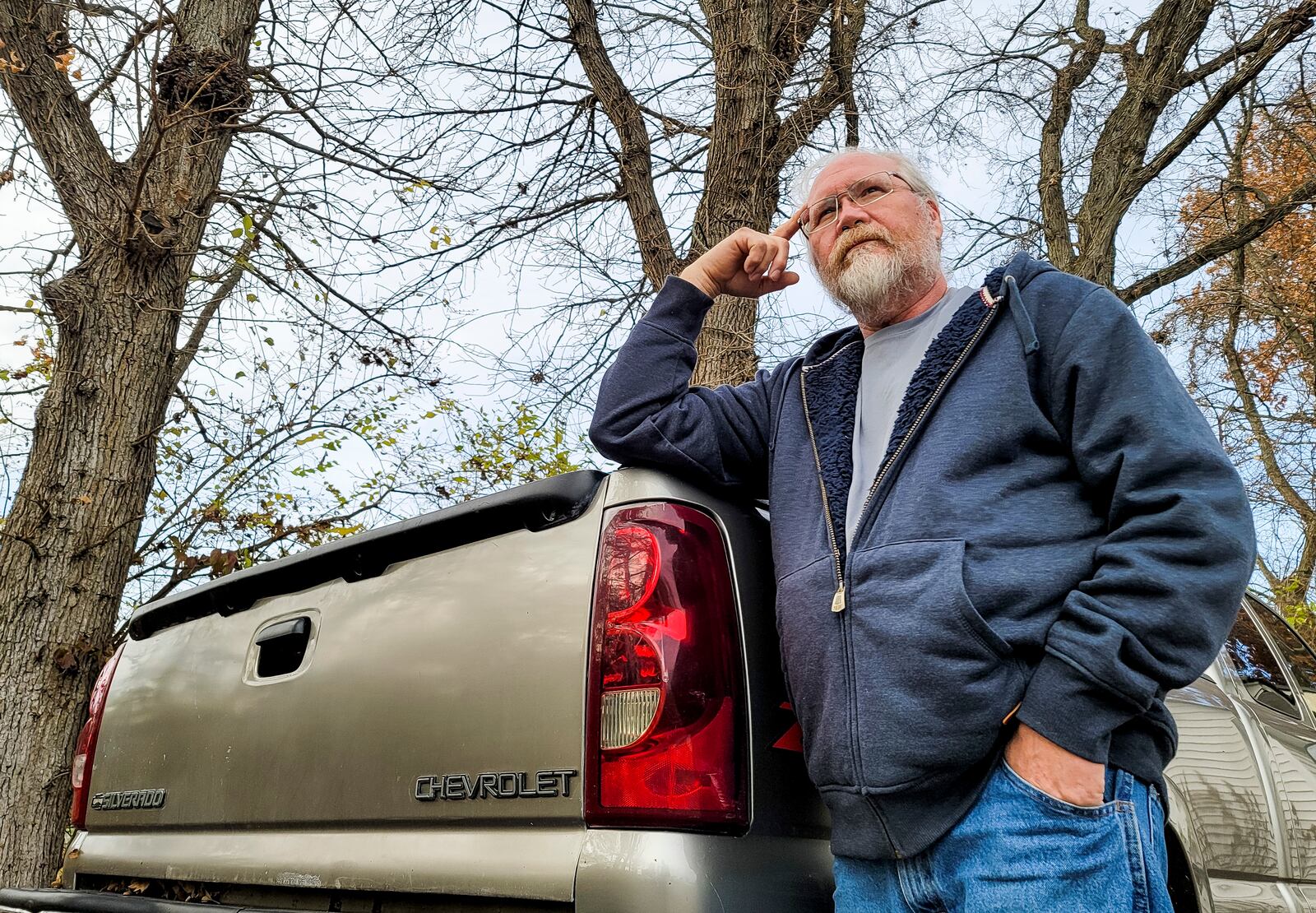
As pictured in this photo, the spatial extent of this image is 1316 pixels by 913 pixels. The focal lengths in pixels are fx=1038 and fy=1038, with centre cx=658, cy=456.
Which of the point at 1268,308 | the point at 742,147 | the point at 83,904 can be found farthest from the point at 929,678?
the point at 1268,308

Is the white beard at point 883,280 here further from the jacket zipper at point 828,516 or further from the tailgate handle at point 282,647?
the tailgate handle at point 282,647

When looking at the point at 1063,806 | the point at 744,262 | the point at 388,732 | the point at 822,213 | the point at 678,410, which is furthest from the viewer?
the point at 744,262

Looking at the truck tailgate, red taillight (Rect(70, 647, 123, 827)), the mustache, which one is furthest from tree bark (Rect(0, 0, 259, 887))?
the mustache

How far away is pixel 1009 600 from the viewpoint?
5.34ft

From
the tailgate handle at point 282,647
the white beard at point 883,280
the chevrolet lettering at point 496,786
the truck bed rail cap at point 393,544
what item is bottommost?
the chevrolet lettering at point 496,786

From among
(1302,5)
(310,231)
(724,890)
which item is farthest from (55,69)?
(1302,5)

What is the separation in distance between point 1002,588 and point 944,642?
127 millimetres

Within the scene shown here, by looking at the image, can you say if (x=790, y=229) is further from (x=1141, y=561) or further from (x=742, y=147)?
(x=742, y=147)

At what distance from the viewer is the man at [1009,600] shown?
5.05 feet

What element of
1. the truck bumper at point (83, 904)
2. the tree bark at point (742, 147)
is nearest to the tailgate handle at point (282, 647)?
the truck bumper at point (83, 904)

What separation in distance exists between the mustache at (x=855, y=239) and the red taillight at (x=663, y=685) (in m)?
0.83

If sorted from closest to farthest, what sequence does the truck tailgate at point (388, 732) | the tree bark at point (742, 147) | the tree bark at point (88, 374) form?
the truck tailgate at point (388, 732) → the tree bark at point (88, 374) → the tree bark at point (742, 147)

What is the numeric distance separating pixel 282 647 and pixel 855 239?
161 cm

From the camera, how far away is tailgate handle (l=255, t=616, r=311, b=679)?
7.68 ft
